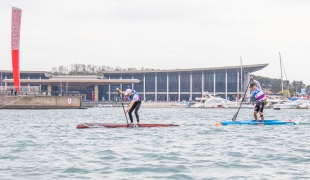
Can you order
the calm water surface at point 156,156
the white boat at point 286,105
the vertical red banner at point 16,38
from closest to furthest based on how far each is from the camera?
the calm water surface at point 156,156 → the vertical red banner at point 16,38 → the white boat at point 286,105

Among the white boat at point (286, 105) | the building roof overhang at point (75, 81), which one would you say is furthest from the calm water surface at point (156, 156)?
the building roof overhang at point (75, 81)

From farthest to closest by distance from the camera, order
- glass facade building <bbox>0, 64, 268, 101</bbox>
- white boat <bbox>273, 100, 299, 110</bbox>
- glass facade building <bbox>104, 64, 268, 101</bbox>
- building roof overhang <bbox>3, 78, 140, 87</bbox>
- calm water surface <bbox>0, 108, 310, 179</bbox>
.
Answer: glass facade building <bbox>0, 64, 268, 101</bbox>
glass facade building <bbox>104, 64, 268, 101</bbox>
building roof overhang <bbox>3, 78, 140, 87</bbox>
white boat <bbox>273, 100, 299, 110</bbox>
calm water surface <bbox>0, 108, 310, 179</bbox>

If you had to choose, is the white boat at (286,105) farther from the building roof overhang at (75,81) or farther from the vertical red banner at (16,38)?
the building roof overhang at (75,81)

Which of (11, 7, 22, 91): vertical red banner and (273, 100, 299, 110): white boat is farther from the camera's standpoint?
(273, 100, 299, 110): white boat

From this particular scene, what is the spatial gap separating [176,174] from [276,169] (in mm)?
2094

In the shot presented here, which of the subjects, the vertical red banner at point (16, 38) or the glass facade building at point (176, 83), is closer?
the vertical red banner at point (16, 38)

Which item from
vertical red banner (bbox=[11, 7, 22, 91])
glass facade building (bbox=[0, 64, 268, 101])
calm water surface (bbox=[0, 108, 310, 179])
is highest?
vertical red banner (bbox=[11, 7, 22, 91])

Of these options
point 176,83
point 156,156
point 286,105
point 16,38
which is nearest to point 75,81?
point 176,83

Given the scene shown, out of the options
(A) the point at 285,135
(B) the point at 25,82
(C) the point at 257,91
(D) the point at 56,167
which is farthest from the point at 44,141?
(B) the point at 25,82

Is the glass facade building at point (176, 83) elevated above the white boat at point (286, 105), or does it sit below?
above

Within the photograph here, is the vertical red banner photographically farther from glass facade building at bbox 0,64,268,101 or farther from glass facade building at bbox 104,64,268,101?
glass facade building at bbox 104,64,268,101

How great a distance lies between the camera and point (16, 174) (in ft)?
38.1

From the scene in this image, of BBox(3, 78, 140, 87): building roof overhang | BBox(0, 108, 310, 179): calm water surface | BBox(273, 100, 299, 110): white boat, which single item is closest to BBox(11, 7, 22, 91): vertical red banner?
BBox(273, 100, 299, 110): white boat

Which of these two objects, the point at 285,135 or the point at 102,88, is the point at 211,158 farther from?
the point at 102,88
